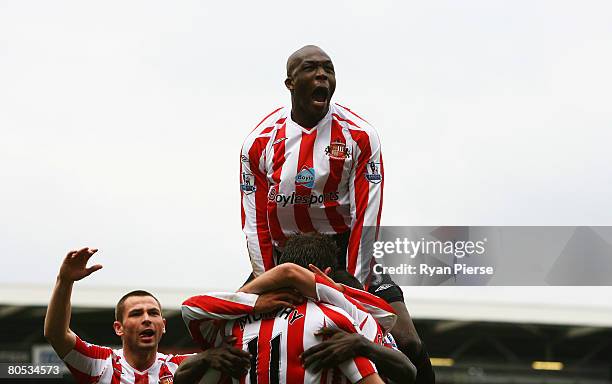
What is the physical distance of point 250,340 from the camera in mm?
4355

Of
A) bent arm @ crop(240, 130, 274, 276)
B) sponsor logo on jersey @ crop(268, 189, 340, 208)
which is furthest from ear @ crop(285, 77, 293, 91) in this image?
sponsor logo on jersey @ crop(268, 189, 340, 208)

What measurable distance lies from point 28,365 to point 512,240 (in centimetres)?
772

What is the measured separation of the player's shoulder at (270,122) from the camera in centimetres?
620

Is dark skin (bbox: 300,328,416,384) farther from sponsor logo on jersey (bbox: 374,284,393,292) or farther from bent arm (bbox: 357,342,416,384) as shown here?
sponsor logo on jersey (bbox: 374,284,393,292)

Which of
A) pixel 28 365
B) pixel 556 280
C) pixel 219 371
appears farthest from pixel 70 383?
pixel 219 371

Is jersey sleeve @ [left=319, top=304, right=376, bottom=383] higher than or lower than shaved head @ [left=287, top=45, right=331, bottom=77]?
lower

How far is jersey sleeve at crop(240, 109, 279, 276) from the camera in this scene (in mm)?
6199

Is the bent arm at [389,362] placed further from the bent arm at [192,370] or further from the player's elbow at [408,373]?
the bent arm at [192,370]

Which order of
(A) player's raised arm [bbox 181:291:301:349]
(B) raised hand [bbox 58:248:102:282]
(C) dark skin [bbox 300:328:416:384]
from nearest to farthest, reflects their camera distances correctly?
1. (C) dark skin [bbox 300:328:416:384]
2. (A) player's raised arm [bbox 181:291:301:349]
3. (B) raised hand [bbox 58:248:102:282]

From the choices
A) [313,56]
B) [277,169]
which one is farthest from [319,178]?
[313,56]

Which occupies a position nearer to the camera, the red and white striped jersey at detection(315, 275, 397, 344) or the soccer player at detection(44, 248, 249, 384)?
the red and white striped jersey at detection(315, 275, 397, 344)

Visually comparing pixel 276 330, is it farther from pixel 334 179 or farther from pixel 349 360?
pixel 334 179

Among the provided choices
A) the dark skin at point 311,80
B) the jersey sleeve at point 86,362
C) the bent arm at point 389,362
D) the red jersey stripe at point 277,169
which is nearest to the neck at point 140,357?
the jersey sleeve at point 86,362

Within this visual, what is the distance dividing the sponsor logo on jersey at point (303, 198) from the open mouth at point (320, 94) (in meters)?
0.51
